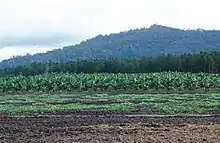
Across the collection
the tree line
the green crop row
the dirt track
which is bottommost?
the dirt track

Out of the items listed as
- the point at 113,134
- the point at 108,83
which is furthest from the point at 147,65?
the point at 113,134

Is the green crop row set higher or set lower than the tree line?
lower

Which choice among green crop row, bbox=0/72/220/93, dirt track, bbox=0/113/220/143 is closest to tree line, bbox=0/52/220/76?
green crop row, bbox=0/72/220/93

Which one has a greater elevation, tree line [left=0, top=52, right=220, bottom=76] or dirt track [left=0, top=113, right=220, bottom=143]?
tree line [left=0, top=52, right=220, bottom=76]

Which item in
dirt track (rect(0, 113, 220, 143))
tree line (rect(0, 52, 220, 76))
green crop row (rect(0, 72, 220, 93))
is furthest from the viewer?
tree line (rect(0, 52, 220, 76))

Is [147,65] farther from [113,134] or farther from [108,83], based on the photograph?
[113,134]

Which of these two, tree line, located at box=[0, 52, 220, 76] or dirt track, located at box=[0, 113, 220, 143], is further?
tree line, located at box=[0, 52, 220, 76]

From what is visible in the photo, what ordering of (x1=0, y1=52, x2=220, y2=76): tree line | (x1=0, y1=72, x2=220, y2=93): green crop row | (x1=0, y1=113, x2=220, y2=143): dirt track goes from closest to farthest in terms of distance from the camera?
(x1=0, y1=113, x2=220, y2=143): dirt track
(x1=0, y1=72, x2=220, y2=93): green crop row
(x1=0, y1=52, x2=220, y2=76): tree line

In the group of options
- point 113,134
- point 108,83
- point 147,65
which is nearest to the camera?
point 113,134

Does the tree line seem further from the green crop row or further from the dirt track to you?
the dirt track

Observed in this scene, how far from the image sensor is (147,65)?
96.3 metres

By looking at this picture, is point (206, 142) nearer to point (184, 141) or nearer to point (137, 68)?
point (184, 141)

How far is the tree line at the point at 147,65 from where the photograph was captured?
88500 mm

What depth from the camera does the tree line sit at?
88.5 m
